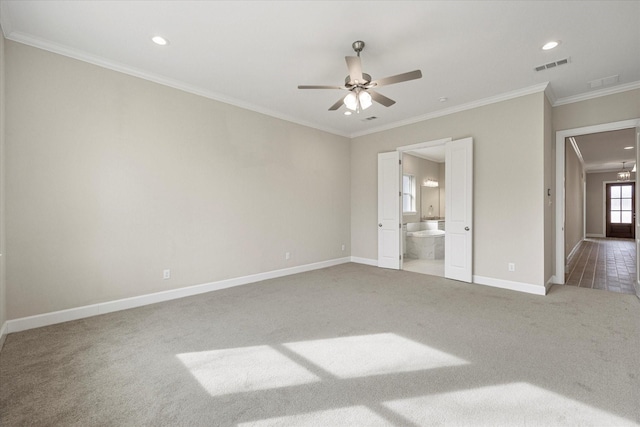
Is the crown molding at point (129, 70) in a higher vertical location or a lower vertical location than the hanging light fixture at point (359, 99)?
higher

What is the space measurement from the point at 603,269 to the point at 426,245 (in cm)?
338

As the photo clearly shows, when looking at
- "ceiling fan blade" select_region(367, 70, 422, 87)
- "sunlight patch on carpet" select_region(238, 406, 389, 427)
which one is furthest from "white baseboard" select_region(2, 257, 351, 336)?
"ceiling fan blade" select_region(367, 70, 422, 87)

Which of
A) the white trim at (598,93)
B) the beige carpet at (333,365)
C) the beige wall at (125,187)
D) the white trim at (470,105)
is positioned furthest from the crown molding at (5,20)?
the white trim at (598,93)

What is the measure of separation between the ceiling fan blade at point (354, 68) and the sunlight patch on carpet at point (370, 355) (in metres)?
2.58

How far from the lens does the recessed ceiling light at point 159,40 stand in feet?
9.73

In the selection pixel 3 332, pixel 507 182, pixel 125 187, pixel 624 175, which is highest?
pixel 624 175

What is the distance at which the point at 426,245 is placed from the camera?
725 cm

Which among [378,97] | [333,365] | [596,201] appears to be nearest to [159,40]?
[378,97]

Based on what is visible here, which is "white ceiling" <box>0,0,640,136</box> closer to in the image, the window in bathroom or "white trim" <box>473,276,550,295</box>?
"white trim" <box>473,276,550,295</box>

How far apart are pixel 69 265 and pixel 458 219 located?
18.1 ft

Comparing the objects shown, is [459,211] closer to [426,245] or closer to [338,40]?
[426,245]

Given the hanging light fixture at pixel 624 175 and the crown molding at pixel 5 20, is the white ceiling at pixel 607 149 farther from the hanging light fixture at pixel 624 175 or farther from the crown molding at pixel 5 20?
the crown molding at pixel 5 20

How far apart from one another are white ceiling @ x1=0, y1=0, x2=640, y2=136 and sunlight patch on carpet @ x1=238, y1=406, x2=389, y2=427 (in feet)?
10.3

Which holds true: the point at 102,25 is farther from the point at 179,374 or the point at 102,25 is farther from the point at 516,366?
the point at 516,366
